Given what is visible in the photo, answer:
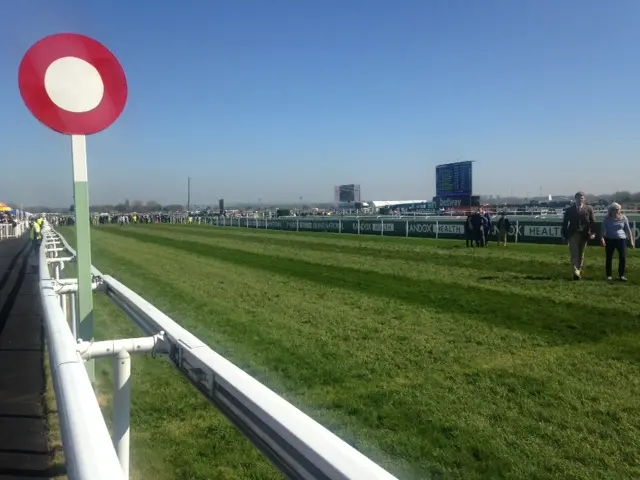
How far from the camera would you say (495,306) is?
28.0 feet

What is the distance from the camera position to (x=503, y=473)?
10.7ft

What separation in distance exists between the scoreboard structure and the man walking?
65.1 m

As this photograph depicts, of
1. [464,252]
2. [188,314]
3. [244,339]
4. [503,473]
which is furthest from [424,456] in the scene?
[464,252]

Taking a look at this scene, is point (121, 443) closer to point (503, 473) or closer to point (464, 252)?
point (503, 473)

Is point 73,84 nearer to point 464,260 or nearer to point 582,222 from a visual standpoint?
point 582,222

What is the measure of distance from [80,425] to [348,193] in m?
76.2

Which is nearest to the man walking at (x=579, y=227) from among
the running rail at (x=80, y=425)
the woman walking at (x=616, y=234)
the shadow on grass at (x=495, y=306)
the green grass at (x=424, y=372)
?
the woman walking at (x=616, y=234)

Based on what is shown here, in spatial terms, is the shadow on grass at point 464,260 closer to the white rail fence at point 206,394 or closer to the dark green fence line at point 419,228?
the dark green fence line at point 419,228

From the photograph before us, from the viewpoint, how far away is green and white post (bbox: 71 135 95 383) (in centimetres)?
296

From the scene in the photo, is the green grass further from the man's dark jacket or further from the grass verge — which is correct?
the man's dark jacket

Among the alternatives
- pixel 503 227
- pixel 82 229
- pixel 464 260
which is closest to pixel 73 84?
pixel 82 229

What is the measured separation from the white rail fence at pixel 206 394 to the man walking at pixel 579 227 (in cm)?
1032

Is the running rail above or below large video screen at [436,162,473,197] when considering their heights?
below

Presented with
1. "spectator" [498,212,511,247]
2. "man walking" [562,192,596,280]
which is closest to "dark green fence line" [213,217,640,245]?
"spectator" [498,212,511,247]
